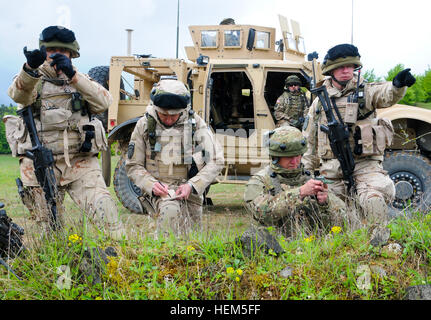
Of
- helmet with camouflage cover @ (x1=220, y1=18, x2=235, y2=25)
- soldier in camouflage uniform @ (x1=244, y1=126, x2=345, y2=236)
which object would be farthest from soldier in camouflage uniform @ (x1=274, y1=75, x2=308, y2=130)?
soldier in camouflage uniform @ (x1=244, y1=126, x2=345, y2=236)

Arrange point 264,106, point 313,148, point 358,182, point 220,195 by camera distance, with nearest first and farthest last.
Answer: point 358,182, point 313,148, point 264,106, point 220,195

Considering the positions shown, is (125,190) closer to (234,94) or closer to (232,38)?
(234,94)

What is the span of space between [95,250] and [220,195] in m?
7.08

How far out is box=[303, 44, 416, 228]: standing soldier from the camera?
436 centimetres

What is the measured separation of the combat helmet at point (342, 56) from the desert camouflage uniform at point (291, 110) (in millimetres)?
2464

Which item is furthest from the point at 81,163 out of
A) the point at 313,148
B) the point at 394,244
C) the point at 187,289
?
the point at 394,244

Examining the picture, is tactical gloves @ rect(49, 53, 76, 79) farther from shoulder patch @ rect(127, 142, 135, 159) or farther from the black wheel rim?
the black wheel rim

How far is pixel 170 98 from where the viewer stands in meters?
3.90

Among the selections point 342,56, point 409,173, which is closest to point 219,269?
point 342,56

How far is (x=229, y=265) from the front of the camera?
2.78 meters

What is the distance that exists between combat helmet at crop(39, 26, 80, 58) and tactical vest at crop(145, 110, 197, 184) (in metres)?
0.88

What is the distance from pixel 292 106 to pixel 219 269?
4.85m

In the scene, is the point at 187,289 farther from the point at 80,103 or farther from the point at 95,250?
the point at 80,103
